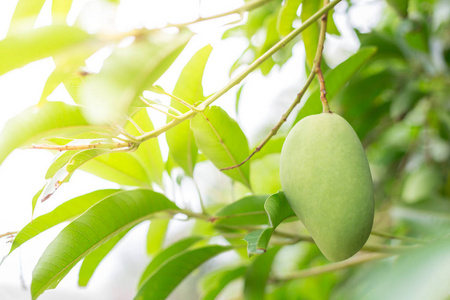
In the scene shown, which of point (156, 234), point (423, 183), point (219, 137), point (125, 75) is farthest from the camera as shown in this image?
point (423, 183)

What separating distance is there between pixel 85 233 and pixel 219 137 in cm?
21

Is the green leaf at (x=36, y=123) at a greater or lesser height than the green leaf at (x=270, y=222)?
greater

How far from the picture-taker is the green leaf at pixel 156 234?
3.07 ft

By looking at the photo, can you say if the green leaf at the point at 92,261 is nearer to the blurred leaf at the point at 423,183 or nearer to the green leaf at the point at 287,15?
the green leaf at the point at 287,15

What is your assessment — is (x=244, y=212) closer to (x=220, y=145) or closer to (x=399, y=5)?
(x=220, y=145)

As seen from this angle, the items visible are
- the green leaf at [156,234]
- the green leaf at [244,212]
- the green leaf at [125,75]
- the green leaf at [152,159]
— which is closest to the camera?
the green leaf at [125,75]

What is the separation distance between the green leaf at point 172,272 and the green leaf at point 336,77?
0.27m

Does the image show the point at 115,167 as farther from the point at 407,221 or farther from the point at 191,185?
the point at 407,221

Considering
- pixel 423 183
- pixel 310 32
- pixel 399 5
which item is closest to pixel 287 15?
pixel 310 32

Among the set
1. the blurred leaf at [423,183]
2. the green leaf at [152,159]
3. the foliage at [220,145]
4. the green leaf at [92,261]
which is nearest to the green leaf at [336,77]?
the foliage at [220,145]

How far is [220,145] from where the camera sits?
0.62 metres

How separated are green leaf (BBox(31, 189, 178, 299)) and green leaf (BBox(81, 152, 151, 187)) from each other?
0.16 metres

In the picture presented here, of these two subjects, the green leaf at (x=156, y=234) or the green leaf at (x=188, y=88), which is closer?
the green leaf at (x=188, y=88)

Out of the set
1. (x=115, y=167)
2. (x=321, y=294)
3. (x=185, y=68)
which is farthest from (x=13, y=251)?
(x=321, y=294)
